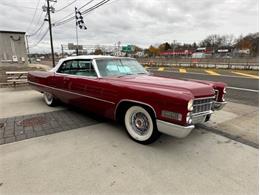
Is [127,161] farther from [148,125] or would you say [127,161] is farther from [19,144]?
[19,144]

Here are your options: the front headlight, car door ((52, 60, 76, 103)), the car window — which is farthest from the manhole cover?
the front headlight

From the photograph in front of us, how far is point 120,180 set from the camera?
2322 millimetres

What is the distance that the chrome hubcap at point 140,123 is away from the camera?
3239 mm

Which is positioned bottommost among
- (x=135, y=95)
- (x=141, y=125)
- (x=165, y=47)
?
(x=141, y=125)

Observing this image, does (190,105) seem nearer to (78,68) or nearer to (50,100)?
(78,68)

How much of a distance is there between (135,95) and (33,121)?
278 centimetres

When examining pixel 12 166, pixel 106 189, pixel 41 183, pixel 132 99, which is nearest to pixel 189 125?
pixel 132 99

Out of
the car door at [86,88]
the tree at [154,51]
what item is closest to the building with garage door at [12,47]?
the car door at [86,88]

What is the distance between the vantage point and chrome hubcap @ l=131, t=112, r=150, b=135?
3239mm

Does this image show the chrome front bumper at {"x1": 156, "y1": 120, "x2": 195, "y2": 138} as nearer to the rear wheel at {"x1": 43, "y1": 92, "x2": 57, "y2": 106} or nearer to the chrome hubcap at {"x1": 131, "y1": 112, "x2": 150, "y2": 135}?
the chrome hubcap at {"x1": 131, "y1": 112, "x2": 150, "y2": 135}

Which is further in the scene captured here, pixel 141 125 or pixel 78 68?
pixel 78 68

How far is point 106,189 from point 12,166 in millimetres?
1463

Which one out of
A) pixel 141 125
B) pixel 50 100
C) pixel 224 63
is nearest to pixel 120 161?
pixel 141 125

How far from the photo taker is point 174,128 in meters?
2.66
